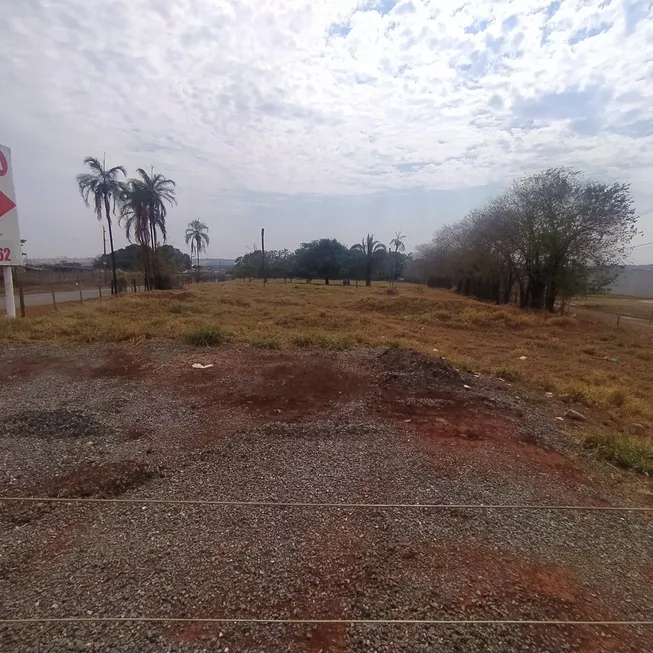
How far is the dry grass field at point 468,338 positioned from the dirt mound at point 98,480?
4.88m

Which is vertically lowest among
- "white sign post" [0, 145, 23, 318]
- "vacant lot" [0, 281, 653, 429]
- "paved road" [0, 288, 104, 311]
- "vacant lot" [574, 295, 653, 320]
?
"vacant lot" [574, 295, 653, 320]

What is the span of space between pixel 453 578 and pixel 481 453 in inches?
79.6

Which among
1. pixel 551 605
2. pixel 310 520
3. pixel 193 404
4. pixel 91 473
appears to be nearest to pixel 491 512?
pixel 551 605

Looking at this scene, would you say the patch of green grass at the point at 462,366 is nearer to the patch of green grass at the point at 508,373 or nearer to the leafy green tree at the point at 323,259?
the patch of green grass at the point at 508,373

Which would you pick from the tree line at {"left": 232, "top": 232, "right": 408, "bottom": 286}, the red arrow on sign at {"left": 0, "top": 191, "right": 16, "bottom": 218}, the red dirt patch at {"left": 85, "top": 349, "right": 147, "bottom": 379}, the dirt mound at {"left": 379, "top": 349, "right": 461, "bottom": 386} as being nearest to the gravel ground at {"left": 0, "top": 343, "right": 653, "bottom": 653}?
the dirt mound at {"left": 379, "top": 349, "right": 461, "bottom": 386}

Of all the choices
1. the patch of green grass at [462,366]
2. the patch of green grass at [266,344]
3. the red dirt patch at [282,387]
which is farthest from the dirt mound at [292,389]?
the patch of green grass at [462,366]

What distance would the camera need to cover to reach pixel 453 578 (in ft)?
8.01

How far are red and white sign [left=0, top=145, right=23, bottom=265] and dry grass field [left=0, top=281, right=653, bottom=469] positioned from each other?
198cm

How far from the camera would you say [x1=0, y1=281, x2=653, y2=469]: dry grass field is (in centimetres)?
719

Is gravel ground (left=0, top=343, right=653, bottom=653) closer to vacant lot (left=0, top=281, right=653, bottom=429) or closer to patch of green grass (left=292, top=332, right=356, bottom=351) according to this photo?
vacant lot (left=0, top=281, right=653, bottom=429)

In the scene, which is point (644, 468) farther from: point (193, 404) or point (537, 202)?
point (537, 202)

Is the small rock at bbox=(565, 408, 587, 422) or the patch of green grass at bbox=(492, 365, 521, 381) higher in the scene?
the patch of green grass at bbox=(492, 365, 521, 381)

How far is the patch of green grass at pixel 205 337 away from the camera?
954 cm

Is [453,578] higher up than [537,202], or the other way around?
[537,202]
